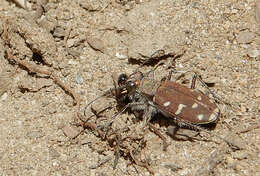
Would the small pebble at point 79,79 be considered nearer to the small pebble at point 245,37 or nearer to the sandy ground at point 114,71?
the sandy ground at point 114,71

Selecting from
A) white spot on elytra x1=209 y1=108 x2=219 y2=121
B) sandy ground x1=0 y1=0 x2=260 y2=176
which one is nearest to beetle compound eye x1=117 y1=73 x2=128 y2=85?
sandy ground x1=0 y1=0 x2=260 y2=176

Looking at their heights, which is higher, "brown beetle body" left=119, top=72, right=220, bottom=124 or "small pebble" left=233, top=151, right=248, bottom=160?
"brown beetle body" left=119, top=72, right=220, bottom=124

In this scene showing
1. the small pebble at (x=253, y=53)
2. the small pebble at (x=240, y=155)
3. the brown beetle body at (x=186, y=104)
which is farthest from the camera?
the small pebble at (x=253, y=53)

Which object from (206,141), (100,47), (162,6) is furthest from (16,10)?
(206,141)

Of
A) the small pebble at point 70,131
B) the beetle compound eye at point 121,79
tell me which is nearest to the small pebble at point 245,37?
the beetle compound eye at point 121,79

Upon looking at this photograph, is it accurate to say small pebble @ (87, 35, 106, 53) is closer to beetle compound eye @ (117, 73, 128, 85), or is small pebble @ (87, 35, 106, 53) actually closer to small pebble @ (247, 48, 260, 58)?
beetle compound eye @ (117, 73, 128, 85)

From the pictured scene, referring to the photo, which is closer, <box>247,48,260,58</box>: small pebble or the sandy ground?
the sandy ground
